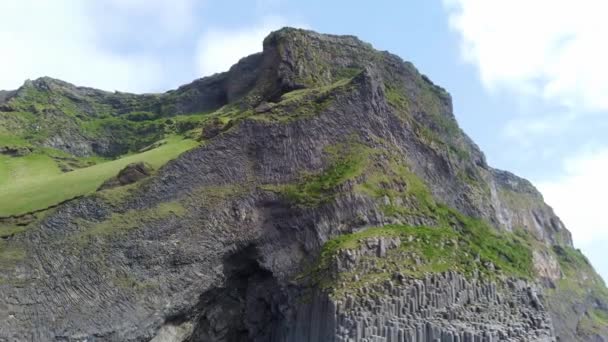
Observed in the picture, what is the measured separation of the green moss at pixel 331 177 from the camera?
46719 millimetres

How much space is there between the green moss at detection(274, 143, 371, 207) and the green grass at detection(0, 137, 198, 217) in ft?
35.6

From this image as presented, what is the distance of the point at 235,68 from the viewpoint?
7238 cm

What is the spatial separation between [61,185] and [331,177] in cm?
1961

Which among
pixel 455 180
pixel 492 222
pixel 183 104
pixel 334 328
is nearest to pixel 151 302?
A: pixel 334 328

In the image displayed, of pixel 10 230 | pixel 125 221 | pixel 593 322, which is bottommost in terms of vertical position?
pixel 10 230

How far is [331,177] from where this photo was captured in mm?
47938

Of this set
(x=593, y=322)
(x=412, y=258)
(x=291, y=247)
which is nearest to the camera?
(x=412, y=258)

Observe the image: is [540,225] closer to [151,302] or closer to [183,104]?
[183,104]

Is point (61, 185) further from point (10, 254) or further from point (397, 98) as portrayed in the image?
point (397, 98)

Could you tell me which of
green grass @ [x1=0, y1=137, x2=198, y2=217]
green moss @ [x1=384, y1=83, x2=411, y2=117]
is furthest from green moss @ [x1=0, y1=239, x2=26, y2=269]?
green moss @ [x1=384, y1=83, x2=411, y2=117]

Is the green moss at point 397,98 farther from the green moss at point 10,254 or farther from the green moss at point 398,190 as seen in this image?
the green moss at point 10,254

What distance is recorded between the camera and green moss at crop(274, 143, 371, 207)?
4672 centimetres

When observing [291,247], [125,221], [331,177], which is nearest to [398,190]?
[331,177]

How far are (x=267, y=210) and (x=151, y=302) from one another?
9404 millimetres
